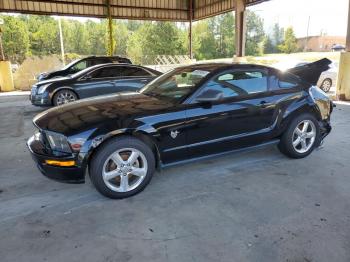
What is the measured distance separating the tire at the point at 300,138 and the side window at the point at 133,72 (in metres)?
5.22

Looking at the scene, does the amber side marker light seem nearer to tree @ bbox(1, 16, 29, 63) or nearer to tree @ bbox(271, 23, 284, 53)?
tree @ bbox(1, 16, 29, 63)

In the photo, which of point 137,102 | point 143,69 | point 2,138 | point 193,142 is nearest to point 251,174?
point 193,142

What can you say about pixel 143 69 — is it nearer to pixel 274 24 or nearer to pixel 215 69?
pixel 215 69

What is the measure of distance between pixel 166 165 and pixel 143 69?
18.7 ft

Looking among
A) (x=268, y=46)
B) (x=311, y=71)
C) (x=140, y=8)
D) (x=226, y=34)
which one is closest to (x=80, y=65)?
(x=140, y=8)

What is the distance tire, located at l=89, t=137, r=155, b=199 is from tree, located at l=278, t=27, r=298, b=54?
61233 mm

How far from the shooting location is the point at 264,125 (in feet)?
12.8

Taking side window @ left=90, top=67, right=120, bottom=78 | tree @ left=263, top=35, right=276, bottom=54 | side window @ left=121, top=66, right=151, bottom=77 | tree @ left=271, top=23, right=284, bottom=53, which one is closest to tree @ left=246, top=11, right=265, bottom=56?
tree @ left=263, top=35, right=276, bottom=54

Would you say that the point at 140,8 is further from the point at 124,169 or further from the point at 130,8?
the point at 124,169

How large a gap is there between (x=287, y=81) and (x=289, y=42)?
61.1m

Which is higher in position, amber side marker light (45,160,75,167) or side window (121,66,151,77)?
side window (121,66,151,77)

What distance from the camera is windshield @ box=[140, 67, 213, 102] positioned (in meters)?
3.58

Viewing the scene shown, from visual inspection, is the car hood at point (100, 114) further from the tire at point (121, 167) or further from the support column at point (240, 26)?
the support column at point (240, 26)

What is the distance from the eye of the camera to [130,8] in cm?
1611
